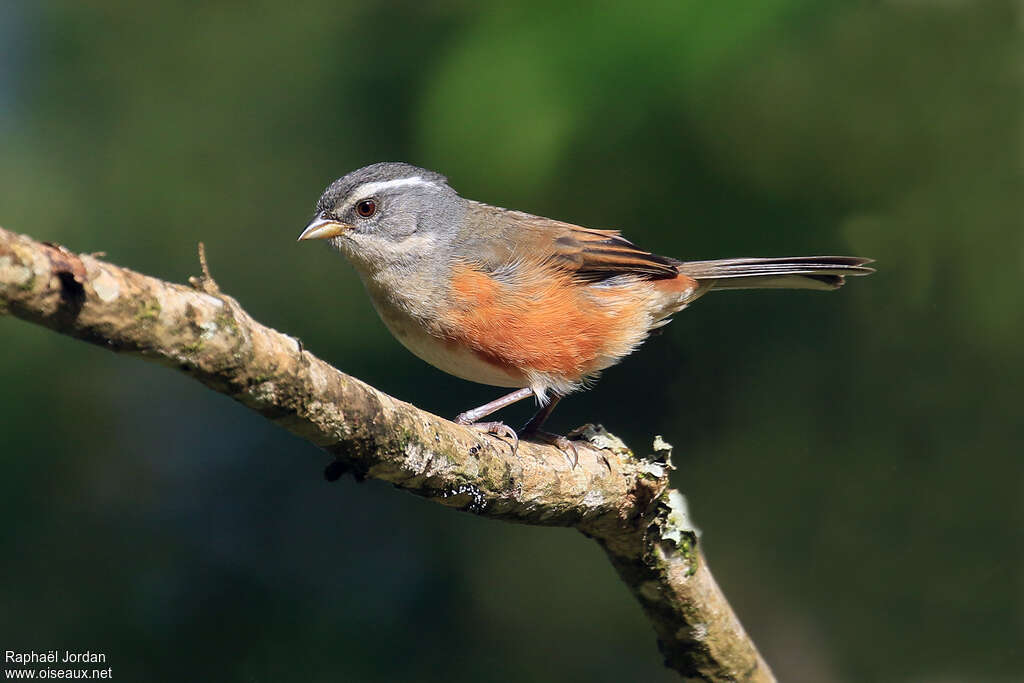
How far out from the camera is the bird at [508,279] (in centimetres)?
511

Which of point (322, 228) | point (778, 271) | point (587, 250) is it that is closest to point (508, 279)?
point (587, 250)

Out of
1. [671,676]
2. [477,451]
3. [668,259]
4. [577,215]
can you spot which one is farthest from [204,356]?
[671,676]

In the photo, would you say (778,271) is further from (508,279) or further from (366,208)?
(366,208)

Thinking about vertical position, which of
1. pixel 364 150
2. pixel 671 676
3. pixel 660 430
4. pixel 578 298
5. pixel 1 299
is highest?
pixel 364 150

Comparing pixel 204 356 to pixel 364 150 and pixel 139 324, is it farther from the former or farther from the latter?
pixel 364 150

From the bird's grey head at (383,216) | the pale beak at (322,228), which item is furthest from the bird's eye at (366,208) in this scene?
the pale beak at (322,228)

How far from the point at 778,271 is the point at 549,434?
178 cm

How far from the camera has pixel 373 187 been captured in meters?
5.46

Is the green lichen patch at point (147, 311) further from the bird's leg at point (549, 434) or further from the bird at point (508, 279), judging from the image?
the bird at point (508, 279)

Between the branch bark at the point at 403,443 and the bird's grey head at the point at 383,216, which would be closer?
the branch bark at the point at 403,443

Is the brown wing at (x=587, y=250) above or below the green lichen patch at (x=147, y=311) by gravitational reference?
above

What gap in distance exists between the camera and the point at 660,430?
5785mm

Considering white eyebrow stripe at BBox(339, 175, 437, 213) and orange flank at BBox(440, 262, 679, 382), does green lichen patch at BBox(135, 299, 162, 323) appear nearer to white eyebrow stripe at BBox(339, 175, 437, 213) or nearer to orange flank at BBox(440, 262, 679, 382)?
orange flank at BBox(440, 262, 679, 382)

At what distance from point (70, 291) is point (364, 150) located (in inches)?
153
